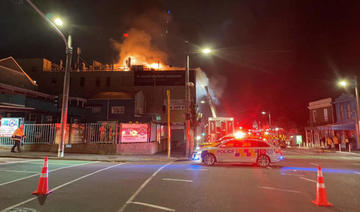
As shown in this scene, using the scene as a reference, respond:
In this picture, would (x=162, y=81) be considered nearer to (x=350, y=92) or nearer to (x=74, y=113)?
(x=74, y=113)

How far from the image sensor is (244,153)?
12141 millimetres

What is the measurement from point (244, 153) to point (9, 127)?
17659mm

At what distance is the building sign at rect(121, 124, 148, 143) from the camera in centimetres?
1816

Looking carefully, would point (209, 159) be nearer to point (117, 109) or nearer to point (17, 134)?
point (17, 134)

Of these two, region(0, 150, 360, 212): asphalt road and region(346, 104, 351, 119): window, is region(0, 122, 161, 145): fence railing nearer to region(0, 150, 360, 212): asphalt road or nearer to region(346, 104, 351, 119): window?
region(0, 150, 360, 212): asphalt road

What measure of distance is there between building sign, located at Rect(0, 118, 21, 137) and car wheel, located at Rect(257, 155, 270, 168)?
17.8 metres

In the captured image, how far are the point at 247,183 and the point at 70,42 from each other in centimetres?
1436

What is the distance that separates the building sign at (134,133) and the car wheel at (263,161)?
970 centimetres

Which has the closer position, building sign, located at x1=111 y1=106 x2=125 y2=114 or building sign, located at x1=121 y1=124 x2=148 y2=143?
building sign, located at x1=121 y1=124 x2=148 y2=143

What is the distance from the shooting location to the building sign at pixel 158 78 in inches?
1665

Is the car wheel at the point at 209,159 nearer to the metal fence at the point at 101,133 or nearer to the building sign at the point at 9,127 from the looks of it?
the metal fence at the point at 101,133

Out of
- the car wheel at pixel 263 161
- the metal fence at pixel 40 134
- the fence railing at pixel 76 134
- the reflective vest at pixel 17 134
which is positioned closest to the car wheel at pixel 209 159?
the car wheel at pixel 263 161

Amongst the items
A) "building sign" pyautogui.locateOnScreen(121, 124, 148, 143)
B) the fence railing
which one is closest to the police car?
"building sign" pyautogui.locateOnScreen(121, 124, 148, 143)

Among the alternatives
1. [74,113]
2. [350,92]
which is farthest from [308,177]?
[74,113]
